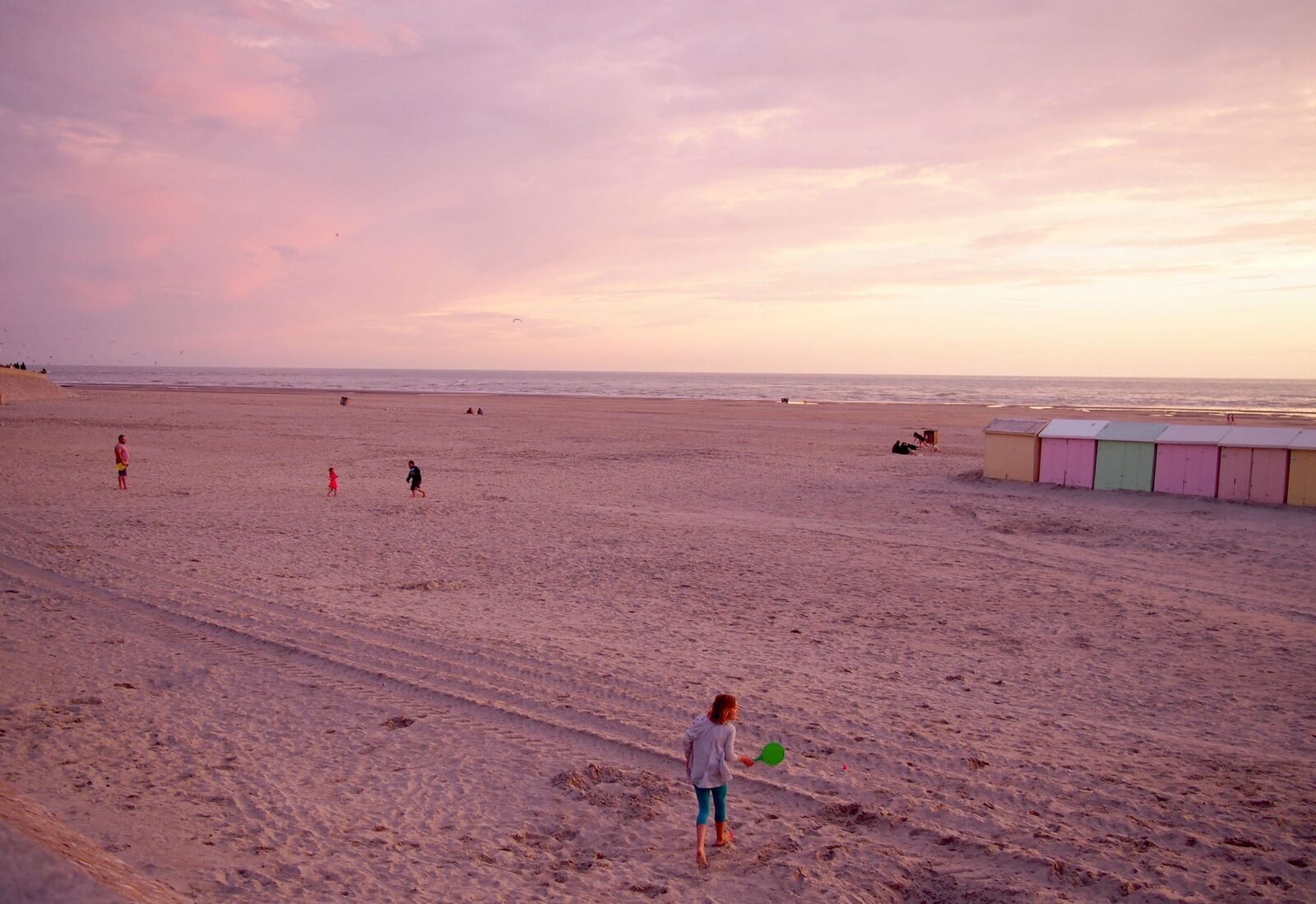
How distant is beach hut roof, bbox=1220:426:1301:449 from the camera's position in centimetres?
1991

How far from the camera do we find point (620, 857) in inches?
239

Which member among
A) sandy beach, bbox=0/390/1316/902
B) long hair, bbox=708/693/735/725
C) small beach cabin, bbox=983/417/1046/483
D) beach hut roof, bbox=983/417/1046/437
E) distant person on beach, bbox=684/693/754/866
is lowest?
sandy beach, bbox=0/390/1316/902

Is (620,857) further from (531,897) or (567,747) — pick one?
(567,747)

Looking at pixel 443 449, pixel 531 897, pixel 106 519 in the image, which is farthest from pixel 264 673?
pixel 443 449

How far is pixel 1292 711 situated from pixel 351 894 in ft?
30.7

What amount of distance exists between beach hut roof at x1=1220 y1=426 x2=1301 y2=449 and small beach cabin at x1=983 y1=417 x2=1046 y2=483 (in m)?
4.56

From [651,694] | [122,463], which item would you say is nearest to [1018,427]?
[651,694]

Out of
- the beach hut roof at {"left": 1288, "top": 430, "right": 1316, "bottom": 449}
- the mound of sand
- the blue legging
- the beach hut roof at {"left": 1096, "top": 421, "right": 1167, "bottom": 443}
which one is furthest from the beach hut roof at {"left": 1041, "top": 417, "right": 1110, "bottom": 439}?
the mound of sand

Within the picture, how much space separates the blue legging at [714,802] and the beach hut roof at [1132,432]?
2018cm

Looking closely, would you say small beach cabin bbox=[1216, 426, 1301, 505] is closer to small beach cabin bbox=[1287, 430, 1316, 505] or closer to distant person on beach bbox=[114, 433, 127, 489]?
small beach cabin bbox=[1287, 430, 1316, 505]

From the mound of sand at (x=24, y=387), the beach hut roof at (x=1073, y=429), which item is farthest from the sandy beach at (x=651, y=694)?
the mound of sand at (x=24, y=387)

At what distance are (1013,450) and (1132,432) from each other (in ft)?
10.1

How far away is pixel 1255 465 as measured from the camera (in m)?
20.2

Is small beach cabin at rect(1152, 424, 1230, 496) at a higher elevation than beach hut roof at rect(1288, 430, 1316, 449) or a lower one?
lower
